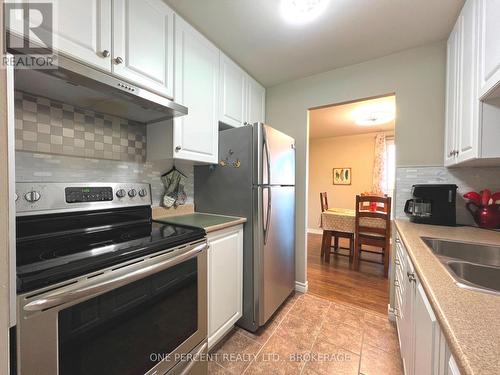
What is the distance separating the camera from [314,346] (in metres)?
1.54

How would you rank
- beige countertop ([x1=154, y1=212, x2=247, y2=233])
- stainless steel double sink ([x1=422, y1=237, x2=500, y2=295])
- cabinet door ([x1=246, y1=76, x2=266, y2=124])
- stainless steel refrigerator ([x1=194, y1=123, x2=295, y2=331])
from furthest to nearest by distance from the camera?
cabinet door ([x1=246, y1=76, x2=266, y2=124])
stainless steel refrigerator ([x1=194, y1=123, x2=295, y2=331])
beige countertop ([x1=154, y1=212, x2=247, y2=233])
stainless steel double sink ([x1=422, y1=237, x2=500, y2=295])

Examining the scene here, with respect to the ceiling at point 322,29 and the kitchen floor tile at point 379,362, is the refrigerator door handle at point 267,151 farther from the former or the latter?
the kitchen floor tile at point 379,362

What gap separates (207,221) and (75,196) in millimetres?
779

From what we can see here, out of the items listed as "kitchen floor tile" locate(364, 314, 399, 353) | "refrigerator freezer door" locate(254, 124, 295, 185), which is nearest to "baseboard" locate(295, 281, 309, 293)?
"kitchen floor tile" locate(364, 314, 399, 353)

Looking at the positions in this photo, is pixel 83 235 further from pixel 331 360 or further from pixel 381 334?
pixel 381 334

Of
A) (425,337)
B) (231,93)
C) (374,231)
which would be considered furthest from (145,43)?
(374,231)

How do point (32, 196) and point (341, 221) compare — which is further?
point (341, 221)

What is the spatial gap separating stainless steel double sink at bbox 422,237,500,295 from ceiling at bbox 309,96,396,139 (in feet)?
6.62

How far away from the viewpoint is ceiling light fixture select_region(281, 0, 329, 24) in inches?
51.2

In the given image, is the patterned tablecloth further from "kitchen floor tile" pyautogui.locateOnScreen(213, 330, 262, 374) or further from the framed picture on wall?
"kitchen floor tile" pyautogui.locateOnScreen(213, 330, 262, 374)

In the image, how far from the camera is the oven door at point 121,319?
0.65 meters

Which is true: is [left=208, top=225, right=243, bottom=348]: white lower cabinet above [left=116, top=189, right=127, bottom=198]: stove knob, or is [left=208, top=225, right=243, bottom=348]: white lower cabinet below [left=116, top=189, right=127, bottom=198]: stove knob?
below

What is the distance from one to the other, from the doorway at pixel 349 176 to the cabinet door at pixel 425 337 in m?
1.34

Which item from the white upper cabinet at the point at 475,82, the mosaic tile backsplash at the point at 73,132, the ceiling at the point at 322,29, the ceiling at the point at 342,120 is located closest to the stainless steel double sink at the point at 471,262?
the white upper cabinet at the point at 475,82
